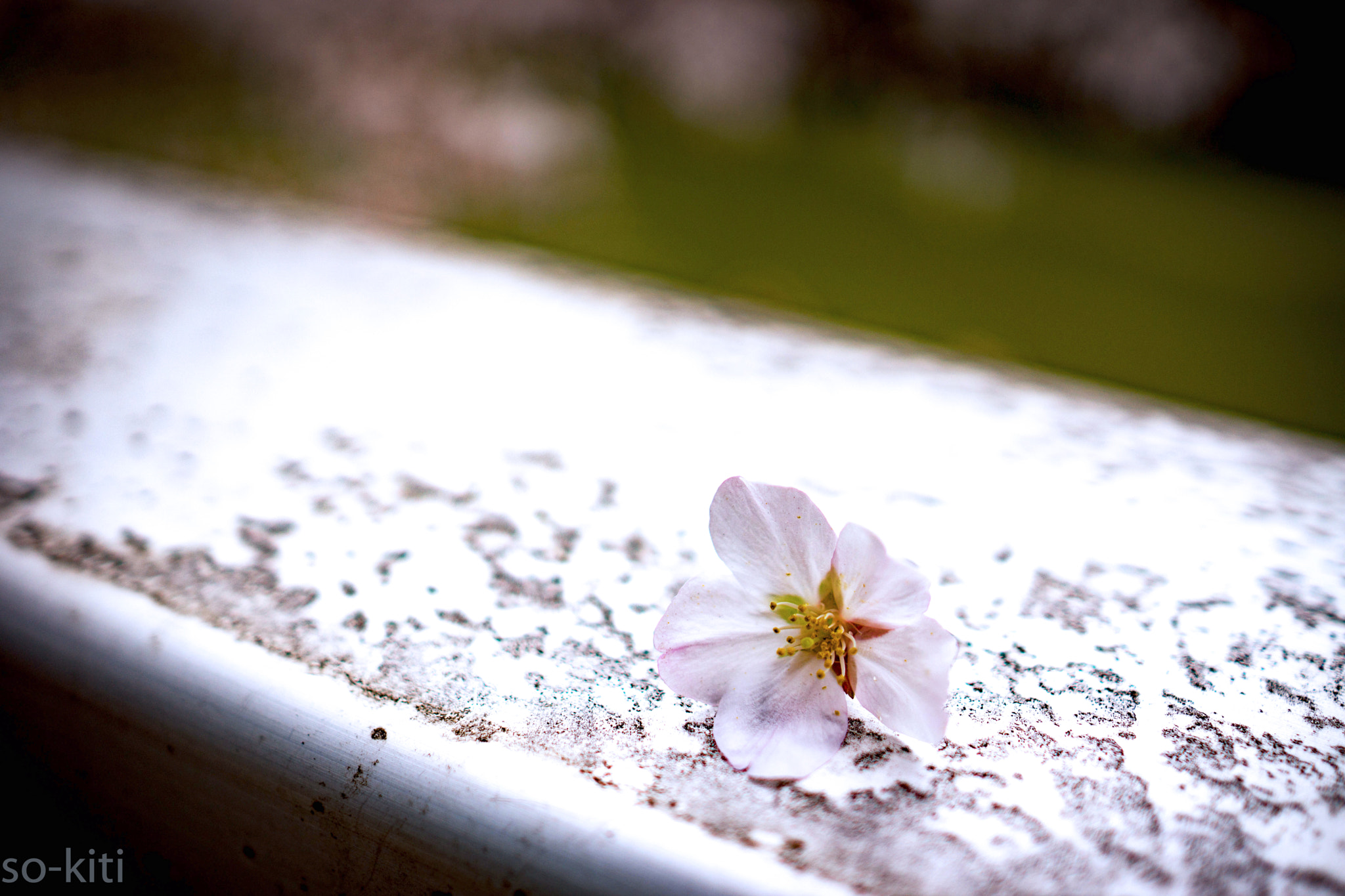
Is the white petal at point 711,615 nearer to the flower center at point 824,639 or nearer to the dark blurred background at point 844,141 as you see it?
the flower center at point 824,639

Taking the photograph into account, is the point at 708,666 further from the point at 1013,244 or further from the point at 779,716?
the point at 1013,244

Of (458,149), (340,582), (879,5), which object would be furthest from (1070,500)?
(879,5)

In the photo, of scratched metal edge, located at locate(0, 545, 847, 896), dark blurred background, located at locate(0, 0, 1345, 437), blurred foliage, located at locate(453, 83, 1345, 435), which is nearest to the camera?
scratched metal edge, located at locate(0, 545, 847, 896)

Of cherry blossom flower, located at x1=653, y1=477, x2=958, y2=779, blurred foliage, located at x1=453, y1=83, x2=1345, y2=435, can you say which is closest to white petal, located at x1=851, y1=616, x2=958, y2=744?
cherry blossom flower, located at x1=653, y1=477, x2=958, y2=779

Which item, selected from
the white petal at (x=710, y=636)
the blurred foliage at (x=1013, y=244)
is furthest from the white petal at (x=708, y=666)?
the blurred foliage at (x=1013, y=244)

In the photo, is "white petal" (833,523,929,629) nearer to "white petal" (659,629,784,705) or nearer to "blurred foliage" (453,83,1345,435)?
"white petal" (659,629,784,705)

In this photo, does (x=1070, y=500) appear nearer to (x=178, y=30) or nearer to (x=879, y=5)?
(x=879, y=5)
